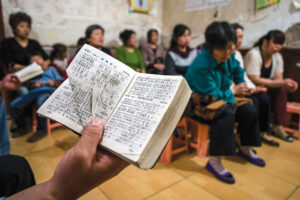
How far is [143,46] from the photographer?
8.55 ft

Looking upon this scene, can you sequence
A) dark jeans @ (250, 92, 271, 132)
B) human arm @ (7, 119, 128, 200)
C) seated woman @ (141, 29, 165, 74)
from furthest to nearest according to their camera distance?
seated woman @ (141, 29, 165, 74) < dark jeans @ (250, 92, 271, 132) < human arm @ (7, 119, 128, 200)

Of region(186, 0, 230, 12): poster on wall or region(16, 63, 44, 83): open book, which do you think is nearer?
region(16, 63, 44, 83): open book

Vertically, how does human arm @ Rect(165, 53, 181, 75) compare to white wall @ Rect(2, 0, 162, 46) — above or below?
below

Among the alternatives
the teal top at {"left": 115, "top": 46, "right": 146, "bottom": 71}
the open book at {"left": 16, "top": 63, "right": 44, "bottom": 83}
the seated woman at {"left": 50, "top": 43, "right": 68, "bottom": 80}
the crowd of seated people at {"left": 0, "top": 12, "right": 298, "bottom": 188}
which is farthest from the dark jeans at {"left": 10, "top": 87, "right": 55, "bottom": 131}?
the teal top at {"left": 115, "top": 46, "right": 146, "bottom": 71}

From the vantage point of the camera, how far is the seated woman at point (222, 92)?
1.02 m

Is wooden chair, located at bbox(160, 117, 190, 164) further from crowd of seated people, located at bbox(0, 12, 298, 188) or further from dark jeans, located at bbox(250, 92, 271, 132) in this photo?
dark jeans, located at bbox(250, 92, 271, 132)

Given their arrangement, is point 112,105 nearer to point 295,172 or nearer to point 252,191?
point 252,191

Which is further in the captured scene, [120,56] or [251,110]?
[120,56]

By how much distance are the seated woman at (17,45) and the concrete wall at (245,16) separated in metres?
2.03

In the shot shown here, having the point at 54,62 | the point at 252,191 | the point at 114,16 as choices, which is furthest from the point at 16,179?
the point at 114,16

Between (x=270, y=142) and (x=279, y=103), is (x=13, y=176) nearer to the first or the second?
(x=270, y=142)

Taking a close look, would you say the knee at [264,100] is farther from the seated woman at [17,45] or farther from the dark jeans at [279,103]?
the seated woman at [17,45]

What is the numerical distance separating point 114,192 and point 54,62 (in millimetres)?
1737

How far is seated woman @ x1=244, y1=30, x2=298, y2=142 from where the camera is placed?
1.56 m
